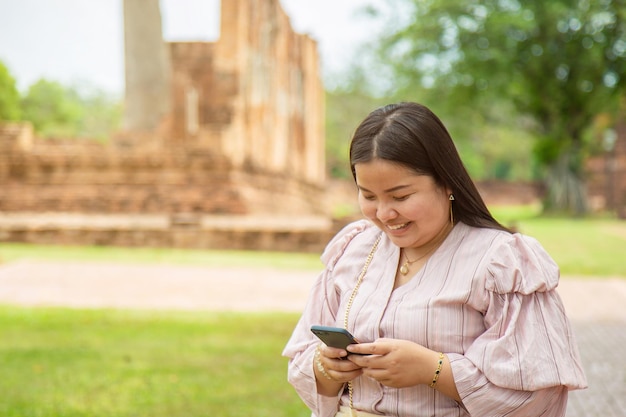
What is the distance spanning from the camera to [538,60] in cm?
2766

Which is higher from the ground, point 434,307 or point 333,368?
point 434,307

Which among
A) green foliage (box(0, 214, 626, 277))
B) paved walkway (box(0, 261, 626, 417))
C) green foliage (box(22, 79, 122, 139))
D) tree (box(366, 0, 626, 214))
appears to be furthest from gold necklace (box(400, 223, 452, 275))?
green foliage (box(22, 79, 122, 139))

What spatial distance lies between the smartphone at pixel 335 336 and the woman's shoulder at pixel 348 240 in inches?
13.1

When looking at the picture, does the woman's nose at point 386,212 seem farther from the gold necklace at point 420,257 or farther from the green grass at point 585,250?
the green grass at point 585,250

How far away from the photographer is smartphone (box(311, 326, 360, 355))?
2069mm

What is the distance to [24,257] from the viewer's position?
1162 cm

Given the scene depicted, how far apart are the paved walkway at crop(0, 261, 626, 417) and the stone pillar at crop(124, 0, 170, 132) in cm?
803

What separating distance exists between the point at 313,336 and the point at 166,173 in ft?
49.6

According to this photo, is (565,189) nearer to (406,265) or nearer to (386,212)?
(406,265)

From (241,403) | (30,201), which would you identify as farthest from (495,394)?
(30,201)

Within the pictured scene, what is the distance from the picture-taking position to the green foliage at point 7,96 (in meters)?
39.1

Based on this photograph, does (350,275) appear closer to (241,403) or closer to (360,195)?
(360,195)

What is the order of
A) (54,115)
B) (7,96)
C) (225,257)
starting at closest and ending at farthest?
(225,257)
(7,96)
(54,115)

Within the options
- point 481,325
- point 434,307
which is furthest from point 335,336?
point 481,325
